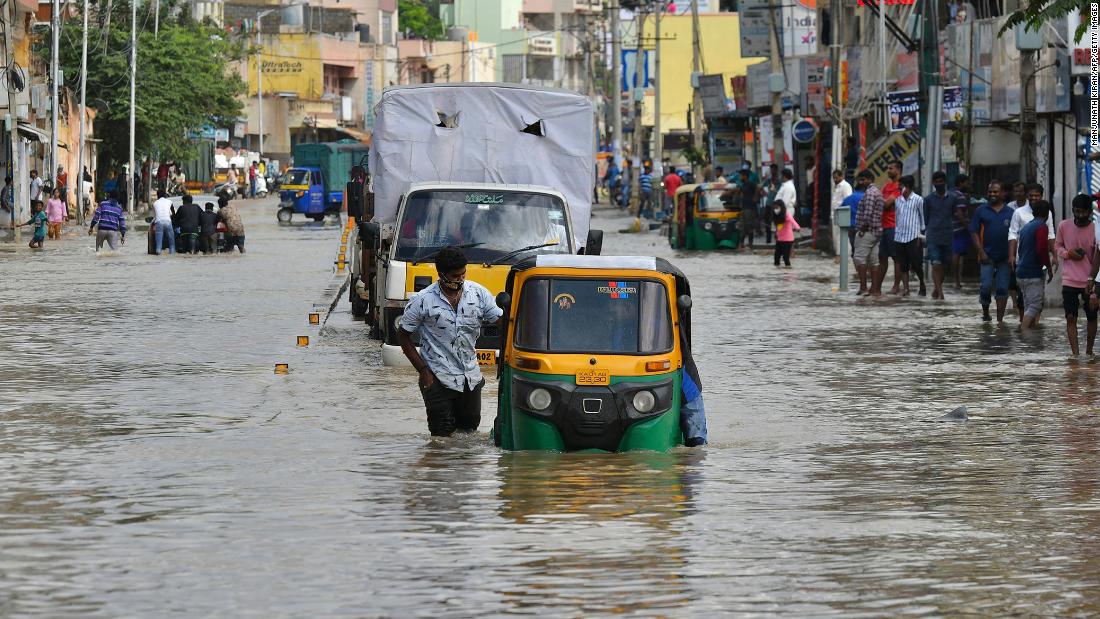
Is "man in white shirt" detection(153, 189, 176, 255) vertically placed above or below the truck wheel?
above

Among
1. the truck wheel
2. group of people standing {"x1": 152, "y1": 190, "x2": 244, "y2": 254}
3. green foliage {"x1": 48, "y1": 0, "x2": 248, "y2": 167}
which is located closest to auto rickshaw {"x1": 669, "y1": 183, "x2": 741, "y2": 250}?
group of people standing {"x1": 152, "y1": 190, "x2": 244, "y2": 254}

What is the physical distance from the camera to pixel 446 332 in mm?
13039

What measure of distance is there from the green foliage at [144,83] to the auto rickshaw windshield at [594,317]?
62.3 m

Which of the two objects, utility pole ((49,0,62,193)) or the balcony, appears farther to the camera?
the balcony

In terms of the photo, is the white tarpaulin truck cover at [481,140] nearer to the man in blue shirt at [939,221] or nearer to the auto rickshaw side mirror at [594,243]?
the auto rickshaw side mirror at [594,243]

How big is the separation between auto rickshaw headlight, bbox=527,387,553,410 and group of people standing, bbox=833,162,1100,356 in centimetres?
823

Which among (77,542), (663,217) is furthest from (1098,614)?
(663,217)

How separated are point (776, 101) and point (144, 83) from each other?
29.1m

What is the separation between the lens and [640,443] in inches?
493

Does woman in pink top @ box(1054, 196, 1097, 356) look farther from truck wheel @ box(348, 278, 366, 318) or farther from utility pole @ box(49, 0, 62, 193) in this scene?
utility pole @ box(49, 0, 62, 193)

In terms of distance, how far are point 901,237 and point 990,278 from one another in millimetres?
3967

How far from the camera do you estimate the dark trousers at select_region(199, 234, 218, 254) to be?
42.7m

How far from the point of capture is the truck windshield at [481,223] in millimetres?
19812

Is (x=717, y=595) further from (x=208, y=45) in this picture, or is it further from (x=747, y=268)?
(x=208, y=45)
